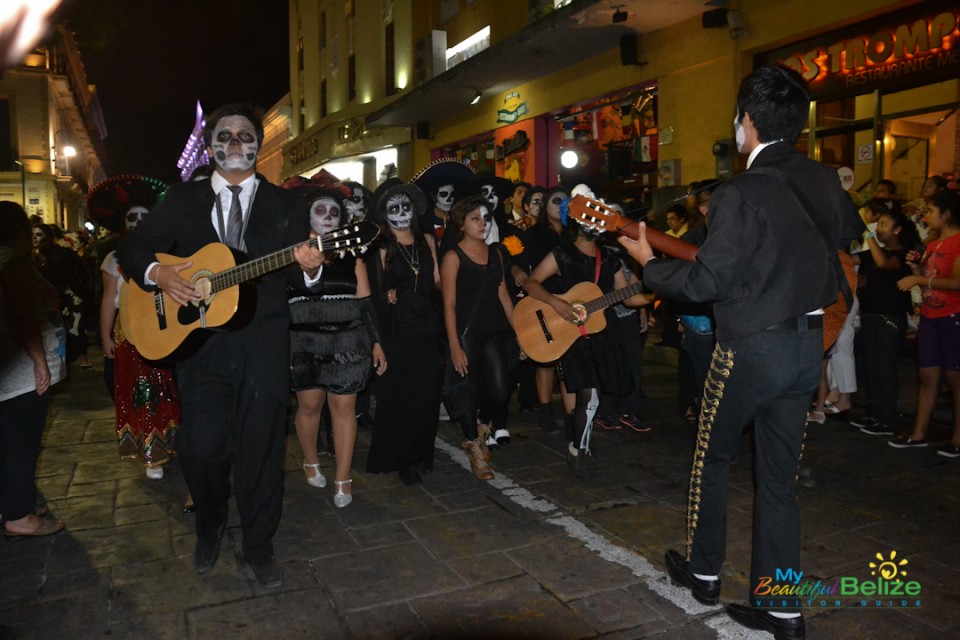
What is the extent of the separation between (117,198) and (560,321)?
3534 millimetres

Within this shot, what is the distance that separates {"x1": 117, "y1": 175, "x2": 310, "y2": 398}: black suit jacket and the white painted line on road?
1825mm

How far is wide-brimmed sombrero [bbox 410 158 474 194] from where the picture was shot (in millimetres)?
7191

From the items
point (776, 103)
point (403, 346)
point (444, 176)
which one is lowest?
point (403, 346)

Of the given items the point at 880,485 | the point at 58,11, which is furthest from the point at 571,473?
the point at 58,11

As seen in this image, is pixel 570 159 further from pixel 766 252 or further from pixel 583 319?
pixel 766 252

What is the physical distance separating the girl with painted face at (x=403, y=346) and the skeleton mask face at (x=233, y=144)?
1.51 metres

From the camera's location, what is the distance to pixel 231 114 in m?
3.79

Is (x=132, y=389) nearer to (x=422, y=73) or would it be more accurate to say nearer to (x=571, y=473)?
(x=571, y=473)

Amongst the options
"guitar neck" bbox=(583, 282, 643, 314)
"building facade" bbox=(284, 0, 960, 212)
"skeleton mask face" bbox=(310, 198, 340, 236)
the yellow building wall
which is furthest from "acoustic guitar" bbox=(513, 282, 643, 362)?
the yellow building wall

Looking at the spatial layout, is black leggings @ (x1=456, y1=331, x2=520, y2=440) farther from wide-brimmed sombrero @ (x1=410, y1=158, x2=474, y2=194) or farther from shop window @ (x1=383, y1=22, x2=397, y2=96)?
shop window @ (x1=383, y1=22, x2=397, y2=96)

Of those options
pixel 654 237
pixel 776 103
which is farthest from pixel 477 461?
pixel 776 103

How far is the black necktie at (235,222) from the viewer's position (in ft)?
A: 12.2

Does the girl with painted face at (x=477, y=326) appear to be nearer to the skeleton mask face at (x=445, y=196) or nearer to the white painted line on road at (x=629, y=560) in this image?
the white painted line on road at (x=629, y=560)

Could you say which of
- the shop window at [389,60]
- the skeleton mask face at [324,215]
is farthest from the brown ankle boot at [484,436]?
the shop window at [389,60]
